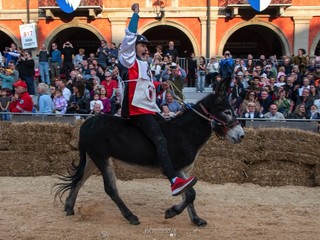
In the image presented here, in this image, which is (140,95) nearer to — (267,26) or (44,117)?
(44,117)

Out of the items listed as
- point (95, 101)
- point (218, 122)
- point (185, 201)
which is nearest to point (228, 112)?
point (218, 122)

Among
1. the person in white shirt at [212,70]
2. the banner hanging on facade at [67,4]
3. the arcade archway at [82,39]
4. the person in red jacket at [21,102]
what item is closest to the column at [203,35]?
the banner hanging on facade at [67,4]

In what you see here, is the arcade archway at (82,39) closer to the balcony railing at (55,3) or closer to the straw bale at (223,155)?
the balcony railing at (55,3)

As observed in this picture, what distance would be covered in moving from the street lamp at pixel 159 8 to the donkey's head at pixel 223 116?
19175mm

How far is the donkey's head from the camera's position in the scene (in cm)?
604

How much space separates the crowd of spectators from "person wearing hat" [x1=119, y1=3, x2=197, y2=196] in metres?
1.27

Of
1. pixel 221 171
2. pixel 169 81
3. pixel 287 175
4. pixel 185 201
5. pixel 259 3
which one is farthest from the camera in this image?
pixel 259 3

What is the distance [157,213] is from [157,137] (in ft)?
4.90

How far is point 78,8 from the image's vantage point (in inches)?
968

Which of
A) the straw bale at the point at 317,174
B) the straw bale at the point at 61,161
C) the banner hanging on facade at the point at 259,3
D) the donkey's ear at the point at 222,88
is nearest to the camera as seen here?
the donkey's ear at the point at 222,88

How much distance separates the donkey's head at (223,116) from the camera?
604 cm

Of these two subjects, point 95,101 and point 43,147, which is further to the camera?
point 95,101

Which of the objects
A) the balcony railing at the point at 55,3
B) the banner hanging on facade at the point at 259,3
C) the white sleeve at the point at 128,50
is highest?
the balcony railing at the point at 55,3

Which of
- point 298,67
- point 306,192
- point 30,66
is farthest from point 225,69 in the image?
point 306,192
